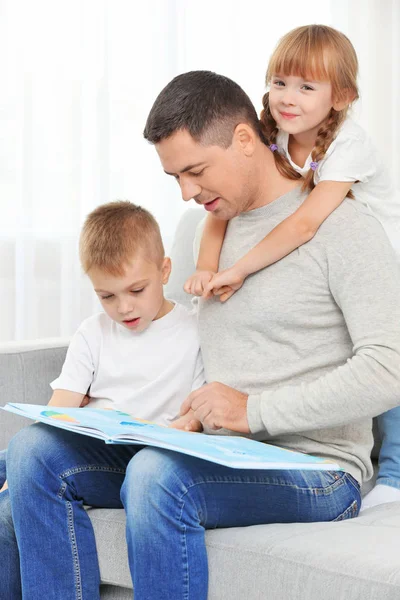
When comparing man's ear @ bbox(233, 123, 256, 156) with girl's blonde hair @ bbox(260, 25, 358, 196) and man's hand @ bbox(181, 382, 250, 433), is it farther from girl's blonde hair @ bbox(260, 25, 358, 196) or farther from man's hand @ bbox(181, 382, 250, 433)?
man's hand @ bbox(181, 382, 250, 433)

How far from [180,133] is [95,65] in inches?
79.6

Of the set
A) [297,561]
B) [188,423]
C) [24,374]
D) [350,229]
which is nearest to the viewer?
[297,561]

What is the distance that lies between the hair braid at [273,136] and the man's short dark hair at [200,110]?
11cm

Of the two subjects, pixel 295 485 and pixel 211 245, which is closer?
pixel 295 485

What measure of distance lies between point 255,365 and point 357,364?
223mm

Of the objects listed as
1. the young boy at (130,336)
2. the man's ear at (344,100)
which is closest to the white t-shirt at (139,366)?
the young boy at (130,336)

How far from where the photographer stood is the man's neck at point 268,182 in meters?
1.61

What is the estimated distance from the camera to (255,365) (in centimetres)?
154

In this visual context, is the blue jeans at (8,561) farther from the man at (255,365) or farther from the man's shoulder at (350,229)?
the man's shoulder at (350,229)

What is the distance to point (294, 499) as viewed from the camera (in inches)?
53.7

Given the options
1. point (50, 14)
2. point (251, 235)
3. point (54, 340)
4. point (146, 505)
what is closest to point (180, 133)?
point (251, 235)

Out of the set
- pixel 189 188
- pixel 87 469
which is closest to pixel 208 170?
pixel 189 188

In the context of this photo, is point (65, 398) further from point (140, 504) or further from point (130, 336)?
point (140, 504)

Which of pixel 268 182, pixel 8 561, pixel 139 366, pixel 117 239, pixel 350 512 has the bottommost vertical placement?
pixel 8 561
